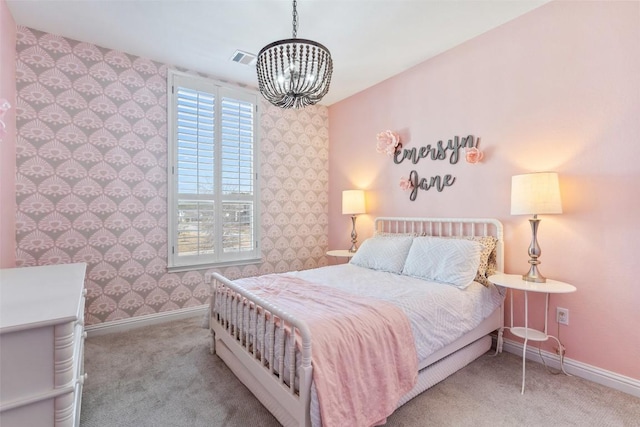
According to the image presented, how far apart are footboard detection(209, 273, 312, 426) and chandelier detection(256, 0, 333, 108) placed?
1.31m

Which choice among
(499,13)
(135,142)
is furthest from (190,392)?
(499,13)

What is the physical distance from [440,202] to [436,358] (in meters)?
1.63

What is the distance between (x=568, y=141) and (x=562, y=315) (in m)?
1.35

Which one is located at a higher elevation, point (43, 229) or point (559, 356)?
point (43, 229)

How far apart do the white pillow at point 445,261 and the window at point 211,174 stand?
208 centimetres

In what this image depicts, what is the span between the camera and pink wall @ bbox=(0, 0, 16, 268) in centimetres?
231

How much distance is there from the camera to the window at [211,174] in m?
3.40

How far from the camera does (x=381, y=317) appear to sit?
1791 mm

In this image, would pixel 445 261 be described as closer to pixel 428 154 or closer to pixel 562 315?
pixel 562 315

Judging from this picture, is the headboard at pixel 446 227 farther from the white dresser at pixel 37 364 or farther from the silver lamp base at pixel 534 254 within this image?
the white dresser at pixel 37 364

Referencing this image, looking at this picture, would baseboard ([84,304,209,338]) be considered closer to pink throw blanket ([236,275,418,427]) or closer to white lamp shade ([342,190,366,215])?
pink throw blanket ([236,275,418,427])

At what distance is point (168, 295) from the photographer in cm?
338

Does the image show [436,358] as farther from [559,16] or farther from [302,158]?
[302,158]

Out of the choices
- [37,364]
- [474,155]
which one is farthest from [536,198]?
[37,364]
